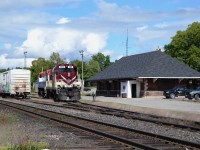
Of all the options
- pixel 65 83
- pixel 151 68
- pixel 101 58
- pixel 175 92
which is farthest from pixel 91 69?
pixel 65 83

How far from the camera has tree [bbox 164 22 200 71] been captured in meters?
83.3

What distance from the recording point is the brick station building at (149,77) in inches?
2047

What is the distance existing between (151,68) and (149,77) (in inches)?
118

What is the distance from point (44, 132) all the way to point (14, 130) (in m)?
1.29

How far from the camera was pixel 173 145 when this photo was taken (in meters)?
11.7

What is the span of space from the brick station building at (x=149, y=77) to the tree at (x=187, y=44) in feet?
82.3

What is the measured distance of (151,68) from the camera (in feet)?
176

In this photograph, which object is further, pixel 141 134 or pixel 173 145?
pixel 141 134

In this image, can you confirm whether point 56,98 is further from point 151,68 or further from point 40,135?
point 40,135

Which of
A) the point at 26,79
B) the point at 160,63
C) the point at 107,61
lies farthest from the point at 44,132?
the point at 107,61

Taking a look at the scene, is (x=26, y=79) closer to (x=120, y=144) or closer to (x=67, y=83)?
(x=67, y=83)

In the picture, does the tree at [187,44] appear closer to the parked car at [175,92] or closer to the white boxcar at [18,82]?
the parked car at [175,92]

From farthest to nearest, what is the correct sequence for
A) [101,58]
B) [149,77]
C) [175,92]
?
[101,58], [149,77], [175,92]

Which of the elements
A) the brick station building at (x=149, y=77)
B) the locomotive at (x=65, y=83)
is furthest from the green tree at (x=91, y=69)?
the locomotive at (x=65, y=83)
